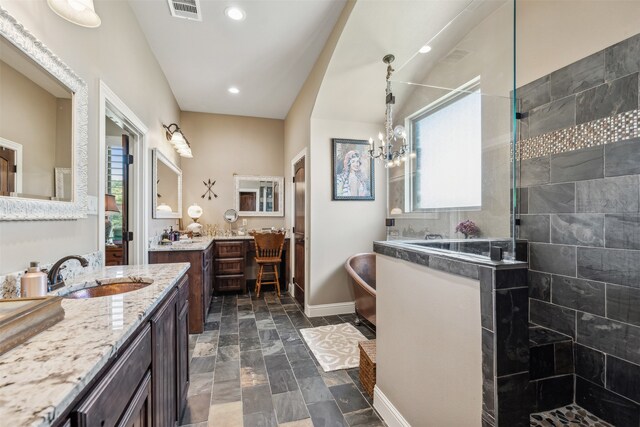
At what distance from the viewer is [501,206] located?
1.34 metres

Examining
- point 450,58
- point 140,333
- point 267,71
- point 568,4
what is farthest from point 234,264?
point 568,4

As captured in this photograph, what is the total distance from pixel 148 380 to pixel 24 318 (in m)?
0.51

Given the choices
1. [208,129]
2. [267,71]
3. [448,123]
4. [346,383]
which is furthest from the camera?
[208,129]

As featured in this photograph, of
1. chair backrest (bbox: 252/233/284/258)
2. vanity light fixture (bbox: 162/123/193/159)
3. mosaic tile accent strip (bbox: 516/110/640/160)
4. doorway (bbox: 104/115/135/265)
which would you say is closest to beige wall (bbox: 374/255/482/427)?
mosaic tile accent strip (bbox: 516/110/640/160)

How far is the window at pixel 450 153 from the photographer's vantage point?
154cm

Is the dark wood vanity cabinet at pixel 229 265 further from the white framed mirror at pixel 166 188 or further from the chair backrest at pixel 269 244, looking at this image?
the white framed mirror at pixel 166 188

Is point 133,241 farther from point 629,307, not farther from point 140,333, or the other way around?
point 629,307

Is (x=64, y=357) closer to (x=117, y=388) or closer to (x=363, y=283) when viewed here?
(x=117, y=388)

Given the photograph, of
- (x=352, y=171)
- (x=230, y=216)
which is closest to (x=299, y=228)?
(x=352, y=171)

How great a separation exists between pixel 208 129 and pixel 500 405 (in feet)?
16.7

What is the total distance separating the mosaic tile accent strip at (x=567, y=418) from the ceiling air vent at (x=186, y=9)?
3736 mm

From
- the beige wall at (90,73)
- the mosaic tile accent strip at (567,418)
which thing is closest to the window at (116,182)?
the beige wall at (90,73)

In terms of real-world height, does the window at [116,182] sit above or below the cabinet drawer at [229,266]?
above

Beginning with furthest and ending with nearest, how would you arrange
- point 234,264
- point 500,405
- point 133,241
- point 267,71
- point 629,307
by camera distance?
point 234,264 < point 267,71 < point 133,241 < point 629,307 < point 500,405
